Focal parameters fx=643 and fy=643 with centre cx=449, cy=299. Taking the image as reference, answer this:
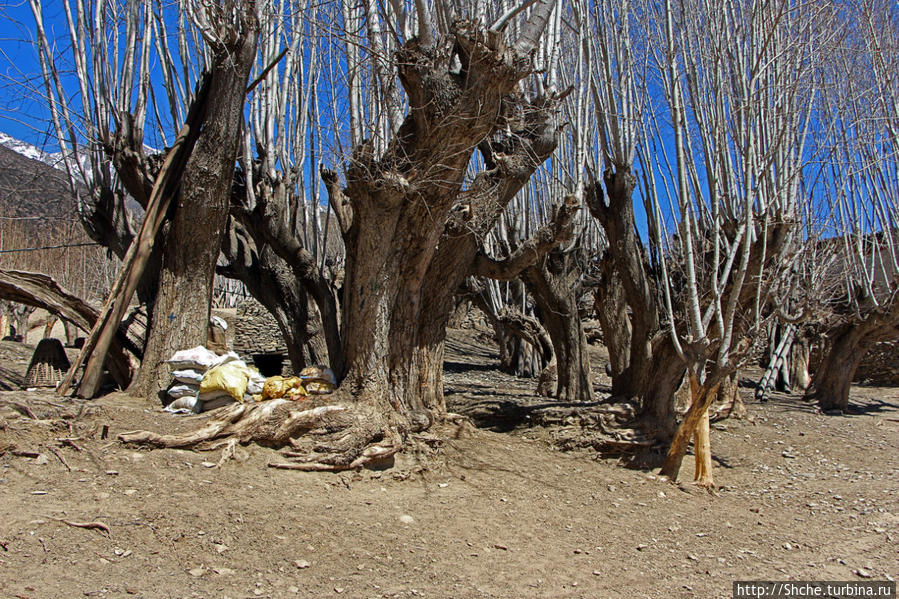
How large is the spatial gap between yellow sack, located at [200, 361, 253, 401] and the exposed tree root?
23 centimetres

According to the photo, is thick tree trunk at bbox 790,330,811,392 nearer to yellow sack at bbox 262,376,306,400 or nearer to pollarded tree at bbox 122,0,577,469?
pollarded tree at bbox 122,0,577,469

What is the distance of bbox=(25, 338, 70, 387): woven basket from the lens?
6629 millimetres

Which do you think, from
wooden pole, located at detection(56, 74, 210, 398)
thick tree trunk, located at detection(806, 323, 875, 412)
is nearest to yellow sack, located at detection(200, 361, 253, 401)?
wooden pole, located at detection(56, 74, 210, 398)

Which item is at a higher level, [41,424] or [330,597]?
[41,424]

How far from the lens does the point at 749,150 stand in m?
6.04

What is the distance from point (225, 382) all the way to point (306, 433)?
33.1 inches

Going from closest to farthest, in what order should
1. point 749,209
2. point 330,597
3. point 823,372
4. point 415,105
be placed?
point 330,597, point 415,105, point 749,209, point 823,372

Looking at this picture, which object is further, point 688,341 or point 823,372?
point 823,372

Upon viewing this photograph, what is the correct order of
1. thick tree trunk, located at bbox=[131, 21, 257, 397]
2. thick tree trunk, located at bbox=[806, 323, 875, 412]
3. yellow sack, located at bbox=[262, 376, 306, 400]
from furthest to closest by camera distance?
1. thick tree trunk, located at bbox=[806, 323, 875, 412]
2. thick tree trunk, located at bbox=[131, 21, 257, 397]
3. yellow sack, located at bbox=[262, 376, 306, 400]

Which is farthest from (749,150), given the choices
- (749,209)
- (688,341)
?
(688,341)

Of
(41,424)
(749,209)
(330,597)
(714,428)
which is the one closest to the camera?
(330,597)

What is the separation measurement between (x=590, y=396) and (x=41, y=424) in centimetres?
765

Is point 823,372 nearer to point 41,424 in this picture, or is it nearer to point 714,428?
point 714,428

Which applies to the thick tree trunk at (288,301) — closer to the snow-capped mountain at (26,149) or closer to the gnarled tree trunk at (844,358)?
the snow-capped mountain at (26,149)
